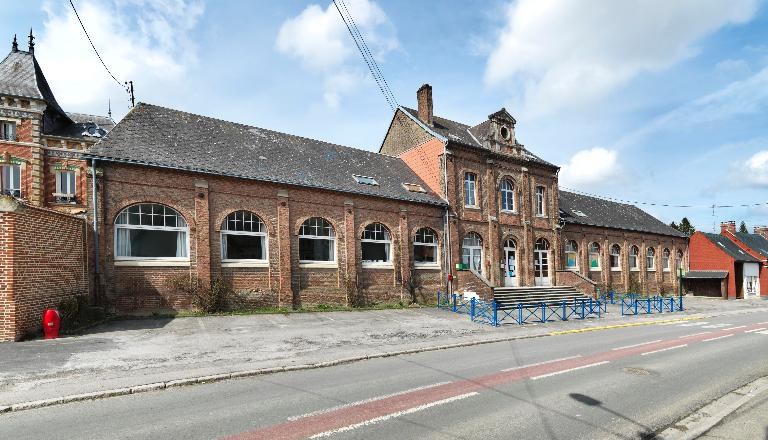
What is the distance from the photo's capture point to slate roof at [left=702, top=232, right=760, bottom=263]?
1526 inches

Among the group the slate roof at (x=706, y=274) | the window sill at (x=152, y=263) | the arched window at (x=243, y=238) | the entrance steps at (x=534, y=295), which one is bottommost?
the slate roof at (x=706, y=274)

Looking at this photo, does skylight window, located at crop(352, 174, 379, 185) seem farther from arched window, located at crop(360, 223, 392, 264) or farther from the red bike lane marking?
the red bike lane marking

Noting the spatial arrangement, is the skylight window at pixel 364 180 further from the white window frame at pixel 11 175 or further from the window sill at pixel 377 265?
the white window frame at pixel 11 175

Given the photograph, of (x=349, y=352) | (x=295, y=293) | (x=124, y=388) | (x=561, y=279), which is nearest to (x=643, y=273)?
(x=561, y=279)

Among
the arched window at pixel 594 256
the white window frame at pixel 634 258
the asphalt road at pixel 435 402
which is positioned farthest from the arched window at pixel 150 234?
the white window frame at pixel 634 258

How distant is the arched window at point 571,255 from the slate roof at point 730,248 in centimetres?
1713

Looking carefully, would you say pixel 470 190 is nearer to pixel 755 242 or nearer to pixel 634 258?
pixel 634 258

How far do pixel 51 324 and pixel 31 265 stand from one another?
159 cm

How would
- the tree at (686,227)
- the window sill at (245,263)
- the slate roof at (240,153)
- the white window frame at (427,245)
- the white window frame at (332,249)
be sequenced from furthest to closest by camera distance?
the tree at (686,227)
the white window frame at (427,245)
the white window frame at (332,249)
the window sill at (245,263)
the slate roof at (240,153)

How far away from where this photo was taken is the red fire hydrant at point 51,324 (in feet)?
36.6

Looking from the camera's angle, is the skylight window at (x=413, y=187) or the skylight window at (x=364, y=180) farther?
the skylight window at (x=413, y=187)

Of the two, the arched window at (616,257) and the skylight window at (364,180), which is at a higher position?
the skylight window at (364,180)

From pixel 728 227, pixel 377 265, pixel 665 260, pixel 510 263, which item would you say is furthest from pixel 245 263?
pixel 728 227

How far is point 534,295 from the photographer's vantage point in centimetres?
2419
